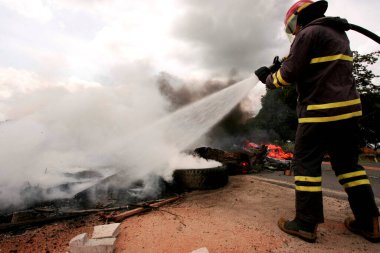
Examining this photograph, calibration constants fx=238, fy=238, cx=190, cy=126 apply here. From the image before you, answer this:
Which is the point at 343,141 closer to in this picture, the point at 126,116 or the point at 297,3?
the point at 297,3

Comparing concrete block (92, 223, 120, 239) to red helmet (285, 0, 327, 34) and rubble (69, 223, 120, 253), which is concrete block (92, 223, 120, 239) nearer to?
rubble (69, 223, 120, 253)

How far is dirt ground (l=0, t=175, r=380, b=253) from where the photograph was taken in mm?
2166

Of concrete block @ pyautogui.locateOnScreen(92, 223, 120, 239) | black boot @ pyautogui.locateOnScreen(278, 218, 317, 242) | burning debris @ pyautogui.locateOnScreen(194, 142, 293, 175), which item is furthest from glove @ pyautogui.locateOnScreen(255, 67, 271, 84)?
burning debris @ pyautogui.locateOnScreen(194, 142, 293, 175)

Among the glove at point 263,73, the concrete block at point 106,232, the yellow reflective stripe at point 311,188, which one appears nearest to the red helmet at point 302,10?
the glove at point 263,73

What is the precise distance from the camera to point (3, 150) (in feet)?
12.8

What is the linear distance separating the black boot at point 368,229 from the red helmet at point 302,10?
216 centimetres

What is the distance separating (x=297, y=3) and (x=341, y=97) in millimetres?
1185

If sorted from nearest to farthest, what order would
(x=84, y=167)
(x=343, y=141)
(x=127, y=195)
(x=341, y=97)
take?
(x=341, y=97), (x=343, y=141), (x=127, y=195), (x=84, y=167)

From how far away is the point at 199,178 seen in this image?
4.11m

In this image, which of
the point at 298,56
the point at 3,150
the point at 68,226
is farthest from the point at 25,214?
the point at 298,56

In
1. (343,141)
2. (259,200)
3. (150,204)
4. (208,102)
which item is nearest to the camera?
(343,141)

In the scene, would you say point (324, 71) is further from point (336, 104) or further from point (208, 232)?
point (208, 232)

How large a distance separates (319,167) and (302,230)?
2.08 feet

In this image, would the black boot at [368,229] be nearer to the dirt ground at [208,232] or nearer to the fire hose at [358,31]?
→ the dirt ground at [208,232]
